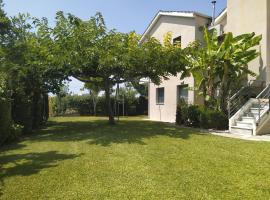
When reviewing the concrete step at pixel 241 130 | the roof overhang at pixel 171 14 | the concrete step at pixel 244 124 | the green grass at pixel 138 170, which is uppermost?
the roof overhang at pixel 171 14

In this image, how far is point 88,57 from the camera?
52.1ft

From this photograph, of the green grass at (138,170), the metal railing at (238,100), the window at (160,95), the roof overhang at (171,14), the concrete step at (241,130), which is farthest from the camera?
the window at (160,95)

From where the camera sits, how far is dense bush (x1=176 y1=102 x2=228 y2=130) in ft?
51.7

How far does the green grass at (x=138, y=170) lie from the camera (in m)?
6.04

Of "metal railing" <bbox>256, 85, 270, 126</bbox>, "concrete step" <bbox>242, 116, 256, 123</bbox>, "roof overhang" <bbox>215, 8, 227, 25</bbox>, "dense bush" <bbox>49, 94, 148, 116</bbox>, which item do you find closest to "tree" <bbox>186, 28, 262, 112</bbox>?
"metal railing" <bbox>256, 85, 270, 126</bbox>

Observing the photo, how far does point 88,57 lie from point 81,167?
897 cm

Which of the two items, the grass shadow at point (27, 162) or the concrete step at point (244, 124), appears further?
the concrete step at point (244, 124)

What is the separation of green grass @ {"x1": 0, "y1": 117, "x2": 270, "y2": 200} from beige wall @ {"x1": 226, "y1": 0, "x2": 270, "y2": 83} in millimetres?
6703

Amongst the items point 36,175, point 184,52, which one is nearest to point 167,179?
point 36,175

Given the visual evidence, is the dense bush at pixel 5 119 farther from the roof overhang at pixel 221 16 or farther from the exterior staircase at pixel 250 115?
the roof overhang at pixel 221 16

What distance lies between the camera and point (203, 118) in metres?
16.2

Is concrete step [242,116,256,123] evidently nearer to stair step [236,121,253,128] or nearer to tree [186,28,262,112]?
stair step [236,121,253,128]

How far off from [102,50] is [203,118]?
6359 millimetres

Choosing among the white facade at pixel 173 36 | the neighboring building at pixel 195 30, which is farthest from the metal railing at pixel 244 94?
the white facade at pixel 173 36
